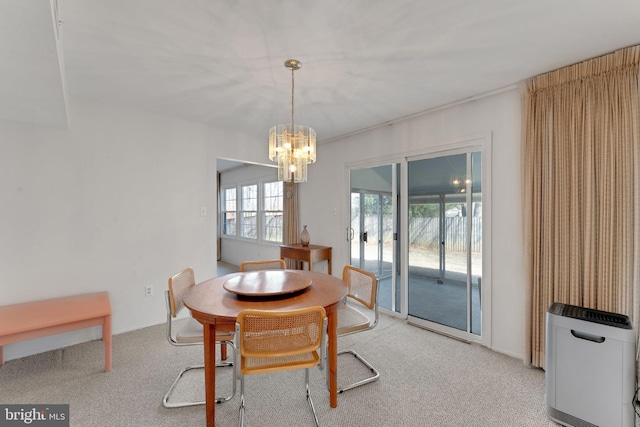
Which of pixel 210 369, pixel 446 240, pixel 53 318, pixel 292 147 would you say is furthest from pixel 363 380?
pixel 53 318

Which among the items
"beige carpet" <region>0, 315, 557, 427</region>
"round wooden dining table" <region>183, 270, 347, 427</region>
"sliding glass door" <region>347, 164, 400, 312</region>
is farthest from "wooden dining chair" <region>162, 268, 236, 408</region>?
"sliding glass door" <region>347, 164, 400, 312</region>

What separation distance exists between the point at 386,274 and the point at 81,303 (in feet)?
11.1

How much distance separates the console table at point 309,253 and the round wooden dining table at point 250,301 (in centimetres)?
173

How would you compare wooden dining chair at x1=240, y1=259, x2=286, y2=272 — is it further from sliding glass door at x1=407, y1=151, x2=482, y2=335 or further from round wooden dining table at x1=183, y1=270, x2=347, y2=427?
sliding glass door at x1=407, y1=151, x2=482, y2=335

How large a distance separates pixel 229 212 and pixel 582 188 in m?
6.71

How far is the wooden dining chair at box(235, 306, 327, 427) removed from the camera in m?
1.50

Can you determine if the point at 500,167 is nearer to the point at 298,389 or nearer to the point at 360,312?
the point at 360,312

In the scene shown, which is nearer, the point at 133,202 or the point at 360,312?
Answer: the point at 360,312

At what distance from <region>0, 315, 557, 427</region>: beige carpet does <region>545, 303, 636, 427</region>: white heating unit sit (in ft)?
0.72

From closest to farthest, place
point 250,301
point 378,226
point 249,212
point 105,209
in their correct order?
1. point 250,301
2. point 105,209
3. point 378,226
4. point 249,212

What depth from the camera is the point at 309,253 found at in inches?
161

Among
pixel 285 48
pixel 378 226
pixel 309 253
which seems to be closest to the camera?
pixel 285 48

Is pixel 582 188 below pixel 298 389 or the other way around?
the other way around

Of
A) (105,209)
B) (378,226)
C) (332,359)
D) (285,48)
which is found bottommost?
(332,359)
